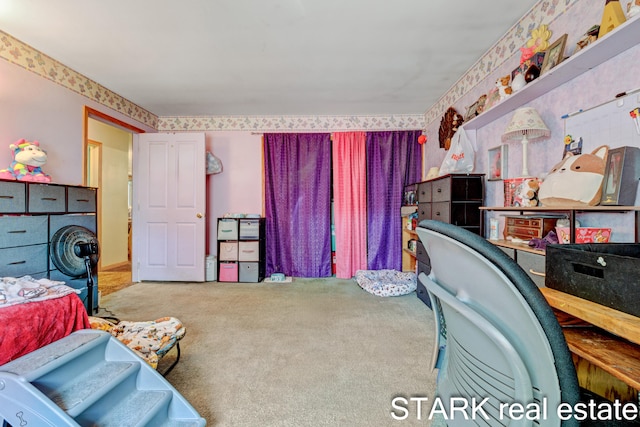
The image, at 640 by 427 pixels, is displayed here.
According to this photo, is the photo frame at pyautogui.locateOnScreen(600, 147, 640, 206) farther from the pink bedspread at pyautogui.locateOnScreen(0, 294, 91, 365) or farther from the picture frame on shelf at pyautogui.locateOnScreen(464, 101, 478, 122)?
the pink bedspread at pyautogui.locateOnScreen(0, 294, 91, 365)

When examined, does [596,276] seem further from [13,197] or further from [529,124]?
[13,197]

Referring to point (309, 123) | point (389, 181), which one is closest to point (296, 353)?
point (389, 181)

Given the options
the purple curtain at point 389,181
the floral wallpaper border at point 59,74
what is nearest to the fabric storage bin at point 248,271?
the purple curtain at point 389,181

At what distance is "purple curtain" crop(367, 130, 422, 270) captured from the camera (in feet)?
13.1

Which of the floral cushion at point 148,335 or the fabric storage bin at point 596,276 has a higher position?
the fabric storage bin at point 596,276

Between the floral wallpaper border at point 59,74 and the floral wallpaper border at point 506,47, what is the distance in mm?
3953

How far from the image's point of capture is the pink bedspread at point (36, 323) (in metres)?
1.18

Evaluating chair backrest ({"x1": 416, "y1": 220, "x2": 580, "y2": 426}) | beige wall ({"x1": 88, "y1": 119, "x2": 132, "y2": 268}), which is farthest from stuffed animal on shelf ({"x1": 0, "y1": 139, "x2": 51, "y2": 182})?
chair backrest ({"x1": 416, "y1": 220, "x2": 580, "y2": 426})

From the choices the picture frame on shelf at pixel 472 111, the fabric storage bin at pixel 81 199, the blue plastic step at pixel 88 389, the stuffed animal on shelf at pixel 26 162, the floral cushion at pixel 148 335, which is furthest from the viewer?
the picture frame on shelf at pixel 472 111

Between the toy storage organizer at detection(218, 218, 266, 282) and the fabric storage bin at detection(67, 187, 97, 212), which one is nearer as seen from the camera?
the fabric storage bin at detection(67, 187, 97, 212)

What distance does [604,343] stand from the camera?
70 centimetres

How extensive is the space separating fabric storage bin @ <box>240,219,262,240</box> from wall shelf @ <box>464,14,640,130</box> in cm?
294

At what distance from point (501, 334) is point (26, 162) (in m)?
3.20

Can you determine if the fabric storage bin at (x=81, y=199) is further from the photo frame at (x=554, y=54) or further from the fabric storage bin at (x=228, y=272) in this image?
the photo frame at (x=554, y=54)
